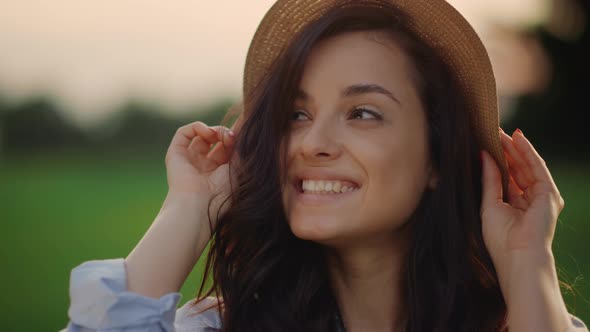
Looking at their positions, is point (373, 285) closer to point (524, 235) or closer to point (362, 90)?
point (524, 235)

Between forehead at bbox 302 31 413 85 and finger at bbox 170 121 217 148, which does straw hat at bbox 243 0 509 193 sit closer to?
forehead at bbox 302 31 413 85

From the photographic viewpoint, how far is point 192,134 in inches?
111

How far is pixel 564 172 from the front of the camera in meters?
12.5

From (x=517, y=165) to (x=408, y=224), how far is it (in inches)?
17.6

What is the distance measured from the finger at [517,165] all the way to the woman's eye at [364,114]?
1.72ft

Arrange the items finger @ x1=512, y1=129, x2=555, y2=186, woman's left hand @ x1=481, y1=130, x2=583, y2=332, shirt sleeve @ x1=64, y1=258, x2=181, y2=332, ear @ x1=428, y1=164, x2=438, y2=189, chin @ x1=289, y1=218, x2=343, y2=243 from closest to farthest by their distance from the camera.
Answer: shirt sleeve @ x1=64, y1=258, x2=181, y2=332
woman's left hand @ x1=481, y1=130, x2=583, y2=332
chin @ x1=289, y1=218, x2=343, y2=243
finger @ x1=512, y1=129, x2=555, y2=186
ear @ x1=428, y1=164, x2=438, y2=189

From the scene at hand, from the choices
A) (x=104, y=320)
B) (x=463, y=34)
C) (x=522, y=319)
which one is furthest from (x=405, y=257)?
(x=104, y=320)

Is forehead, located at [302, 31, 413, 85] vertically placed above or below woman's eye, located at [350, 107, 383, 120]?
above

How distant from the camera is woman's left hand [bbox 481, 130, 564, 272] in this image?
8.17 feet

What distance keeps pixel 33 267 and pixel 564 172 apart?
8.40 meters

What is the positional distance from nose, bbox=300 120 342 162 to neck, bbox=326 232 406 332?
1.26ft

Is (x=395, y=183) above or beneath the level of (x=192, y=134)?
beneath

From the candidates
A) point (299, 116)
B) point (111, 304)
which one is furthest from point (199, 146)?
point (111, 304)

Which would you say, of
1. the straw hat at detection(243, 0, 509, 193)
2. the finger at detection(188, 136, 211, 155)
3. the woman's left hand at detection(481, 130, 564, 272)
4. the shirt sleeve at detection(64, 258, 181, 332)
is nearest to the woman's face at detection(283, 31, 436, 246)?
the straw hat at detection(243, 0, 509, 193)
